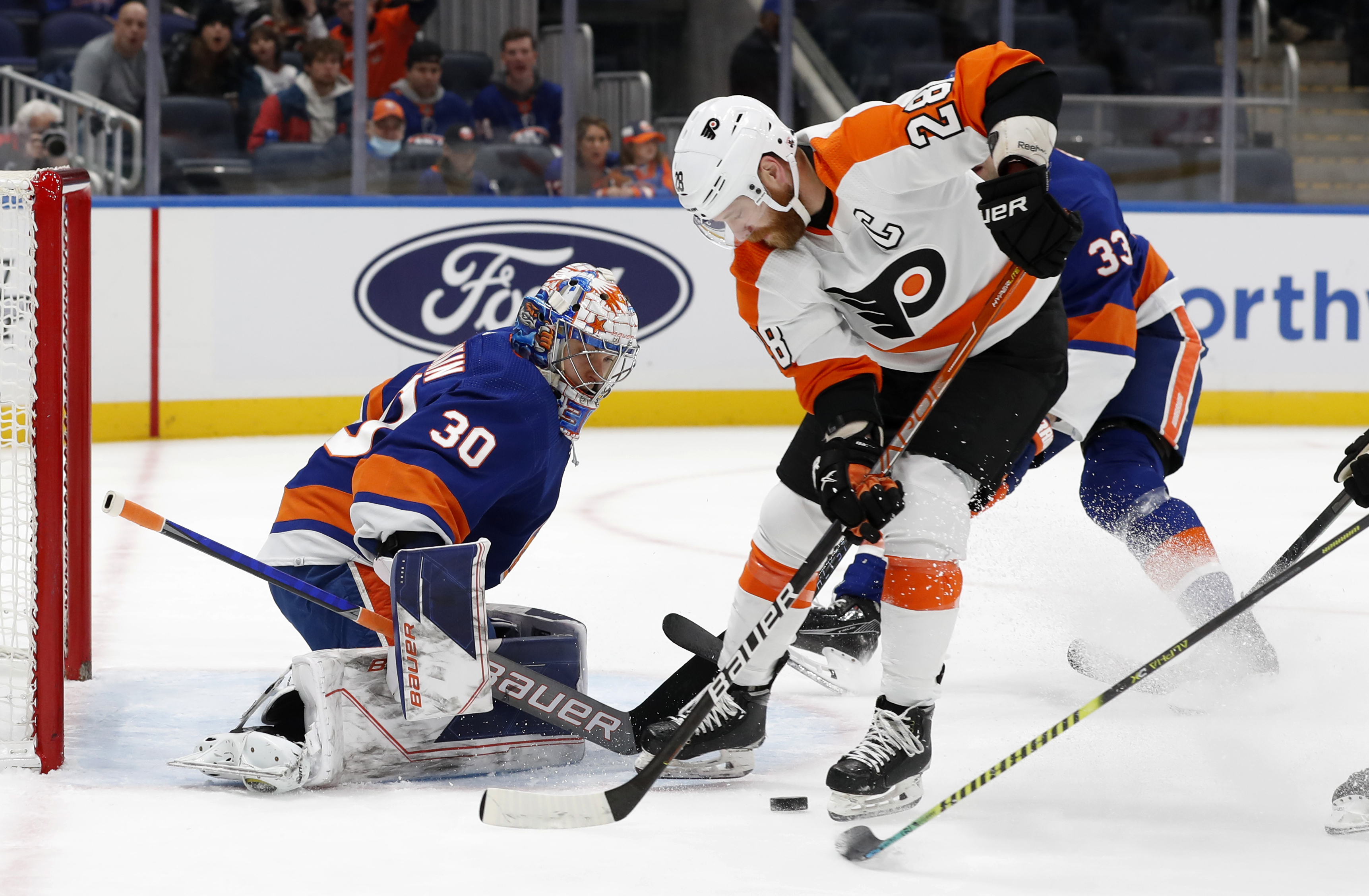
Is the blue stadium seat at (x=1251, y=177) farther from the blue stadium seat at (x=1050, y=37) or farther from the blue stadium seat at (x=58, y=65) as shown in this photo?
the blue stadium seat at (x=58, y=65)

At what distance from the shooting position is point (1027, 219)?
216 centimetres

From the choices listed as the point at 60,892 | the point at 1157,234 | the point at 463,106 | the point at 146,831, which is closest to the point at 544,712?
the point at 146,831

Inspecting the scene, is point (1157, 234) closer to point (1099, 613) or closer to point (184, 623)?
point (1099, 613)

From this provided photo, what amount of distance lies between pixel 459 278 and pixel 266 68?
116 cm

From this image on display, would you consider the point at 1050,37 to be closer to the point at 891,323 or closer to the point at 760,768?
the point at 891,323

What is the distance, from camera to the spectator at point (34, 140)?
6.11 metres

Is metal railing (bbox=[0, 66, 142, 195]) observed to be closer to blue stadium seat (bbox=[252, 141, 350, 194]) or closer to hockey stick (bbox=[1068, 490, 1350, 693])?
blue stadium seat (bbox=[252, 141, 350, 194])

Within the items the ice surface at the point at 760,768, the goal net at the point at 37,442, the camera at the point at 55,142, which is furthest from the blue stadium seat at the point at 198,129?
the goal net at the point at 37,442

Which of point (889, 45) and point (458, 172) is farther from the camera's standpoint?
point (889, 45)

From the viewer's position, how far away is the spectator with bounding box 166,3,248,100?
252 inches

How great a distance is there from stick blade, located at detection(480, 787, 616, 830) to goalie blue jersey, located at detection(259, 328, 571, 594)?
39cm

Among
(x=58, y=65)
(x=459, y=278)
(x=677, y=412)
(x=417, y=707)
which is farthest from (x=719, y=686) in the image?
(x=58, y=65)

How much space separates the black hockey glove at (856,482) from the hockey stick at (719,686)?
3cm

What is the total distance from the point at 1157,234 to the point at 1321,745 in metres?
4.86
